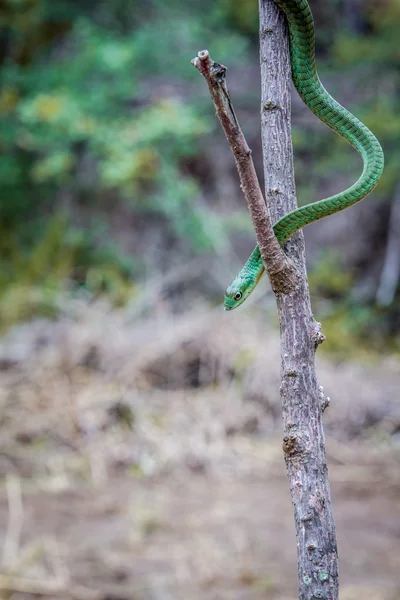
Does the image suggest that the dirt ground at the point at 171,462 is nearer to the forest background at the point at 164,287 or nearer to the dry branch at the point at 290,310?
the forest background at the point at 164,287

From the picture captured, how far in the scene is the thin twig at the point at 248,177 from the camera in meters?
1.23

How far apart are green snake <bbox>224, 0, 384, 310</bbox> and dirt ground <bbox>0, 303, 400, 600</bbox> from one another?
2.40 meters

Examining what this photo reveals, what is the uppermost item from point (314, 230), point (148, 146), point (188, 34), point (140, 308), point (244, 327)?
point (188, 34)

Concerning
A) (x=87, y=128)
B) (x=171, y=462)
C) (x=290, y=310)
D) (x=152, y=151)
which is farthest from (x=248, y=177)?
(x=152, y=151)

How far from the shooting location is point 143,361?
20.4 feet

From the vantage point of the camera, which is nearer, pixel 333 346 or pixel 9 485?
pixel 9 485

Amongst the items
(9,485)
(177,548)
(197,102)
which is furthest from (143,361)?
(197,102)

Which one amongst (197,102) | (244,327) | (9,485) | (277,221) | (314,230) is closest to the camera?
(277,221)

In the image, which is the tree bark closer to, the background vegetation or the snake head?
the snake head

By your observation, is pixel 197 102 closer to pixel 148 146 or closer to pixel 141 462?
pixel 148 146

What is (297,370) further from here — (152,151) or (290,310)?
(152,151)

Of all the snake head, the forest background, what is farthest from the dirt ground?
the snake head

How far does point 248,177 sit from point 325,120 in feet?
1.58

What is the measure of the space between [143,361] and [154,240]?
416cm
